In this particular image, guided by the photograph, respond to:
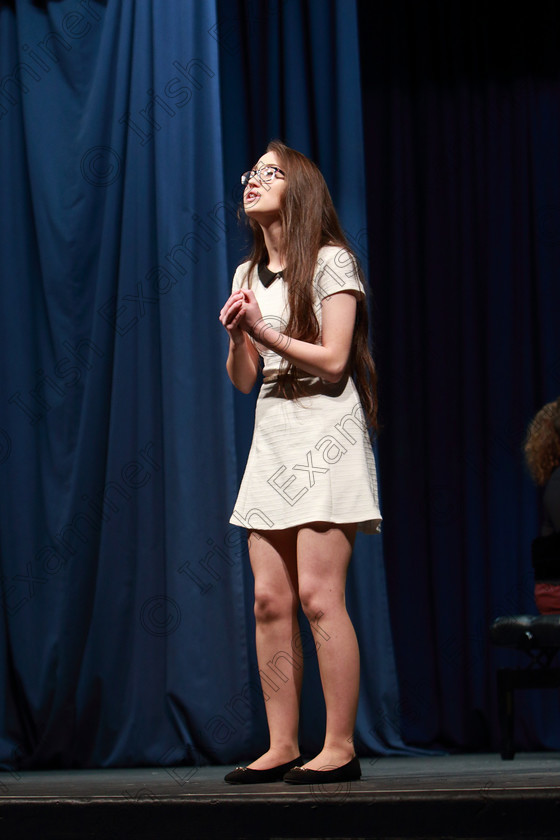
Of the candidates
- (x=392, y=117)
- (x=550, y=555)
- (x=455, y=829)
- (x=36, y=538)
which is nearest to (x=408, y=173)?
(x=392, y=117)

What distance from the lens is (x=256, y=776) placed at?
1.78 metres

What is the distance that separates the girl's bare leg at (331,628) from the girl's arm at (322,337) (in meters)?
0.31

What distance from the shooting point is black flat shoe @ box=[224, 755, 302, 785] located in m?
1.78

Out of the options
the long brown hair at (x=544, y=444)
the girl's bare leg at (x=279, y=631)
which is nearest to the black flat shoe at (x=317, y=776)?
the girl's bare leg at (x=279, y=631)

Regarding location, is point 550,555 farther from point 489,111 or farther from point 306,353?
point 489,111

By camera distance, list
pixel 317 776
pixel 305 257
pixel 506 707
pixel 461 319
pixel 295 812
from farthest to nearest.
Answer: pixel 461 319, pixel 506 707, pixel 305 257, pixel 317 776, pixel 295 812

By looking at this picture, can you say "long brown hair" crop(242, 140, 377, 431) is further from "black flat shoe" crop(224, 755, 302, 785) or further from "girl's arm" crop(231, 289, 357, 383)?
"black flat shoe" crop(224, 755, 302, 785)

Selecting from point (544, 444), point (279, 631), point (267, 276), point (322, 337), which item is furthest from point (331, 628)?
point (544, 444)

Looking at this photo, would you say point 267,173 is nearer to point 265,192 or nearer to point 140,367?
point 265,192

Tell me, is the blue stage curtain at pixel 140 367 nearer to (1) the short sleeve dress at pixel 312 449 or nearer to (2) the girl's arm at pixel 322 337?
(1) the short sleeve dress at pixel 312 449

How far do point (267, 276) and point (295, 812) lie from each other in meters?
1.03

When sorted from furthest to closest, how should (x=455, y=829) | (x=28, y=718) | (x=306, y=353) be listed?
1. (x=28, y=718)
2. (x=306, y=353)
3. (x=455, y=829)

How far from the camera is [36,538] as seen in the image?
3047mm

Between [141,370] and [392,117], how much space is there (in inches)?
52.5
